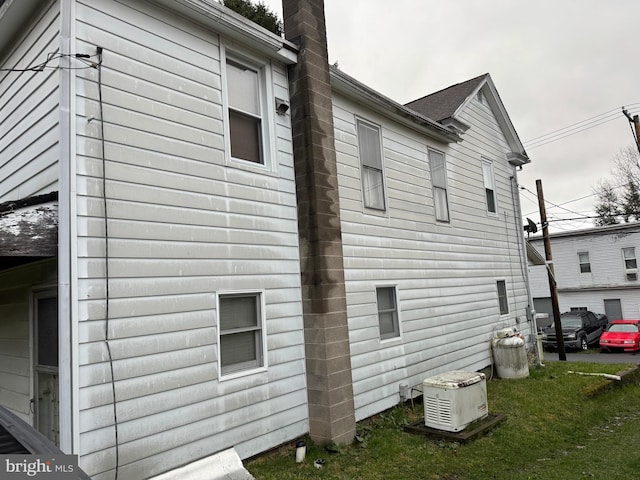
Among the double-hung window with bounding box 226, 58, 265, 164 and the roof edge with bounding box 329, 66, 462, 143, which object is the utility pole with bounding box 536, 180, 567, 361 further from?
the double-hung window with bounding box 226, 58, 265, 164

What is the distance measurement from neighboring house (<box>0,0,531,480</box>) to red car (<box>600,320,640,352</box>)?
57.6 feet

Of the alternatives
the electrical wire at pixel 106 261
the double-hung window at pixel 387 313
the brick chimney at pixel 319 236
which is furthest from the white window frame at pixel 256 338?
the double-hung window at pixel 387 313

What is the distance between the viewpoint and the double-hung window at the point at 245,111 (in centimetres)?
617

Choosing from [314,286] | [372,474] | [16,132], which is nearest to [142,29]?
[16,132]

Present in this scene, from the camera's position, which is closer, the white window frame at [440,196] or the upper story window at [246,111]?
the upper story window at [246,111]

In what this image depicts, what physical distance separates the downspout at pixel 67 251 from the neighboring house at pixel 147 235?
0.06 feet

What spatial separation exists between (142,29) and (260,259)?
10.4 feet

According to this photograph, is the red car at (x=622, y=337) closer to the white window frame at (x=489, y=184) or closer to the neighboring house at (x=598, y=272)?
the neighboring house at (x=598, y=272)

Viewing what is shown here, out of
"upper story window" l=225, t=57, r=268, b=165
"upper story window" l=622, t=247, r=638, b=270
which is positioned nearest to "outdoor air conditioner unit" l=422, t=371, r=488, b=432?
"upper story window" l=225, t=57, r=268, b=165

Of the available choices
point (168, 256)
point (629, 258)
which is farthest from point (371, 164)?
point (629, 258)

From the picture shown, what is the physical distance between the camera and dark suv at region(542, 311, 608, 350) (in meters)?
21.7

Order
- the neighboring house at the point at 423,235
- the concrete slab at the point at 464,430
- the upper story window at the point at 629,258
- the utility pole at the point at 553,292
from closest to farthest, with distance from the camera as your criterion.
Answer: the concrete slab at the point at 464,430 < the neighboring house at the point at 423,235 < the utility pole at the point at 553,292 < the upper story window at the point at 629,258

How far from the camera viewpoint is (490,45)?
52.4 ft

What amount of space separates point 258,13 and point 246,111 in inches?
617
